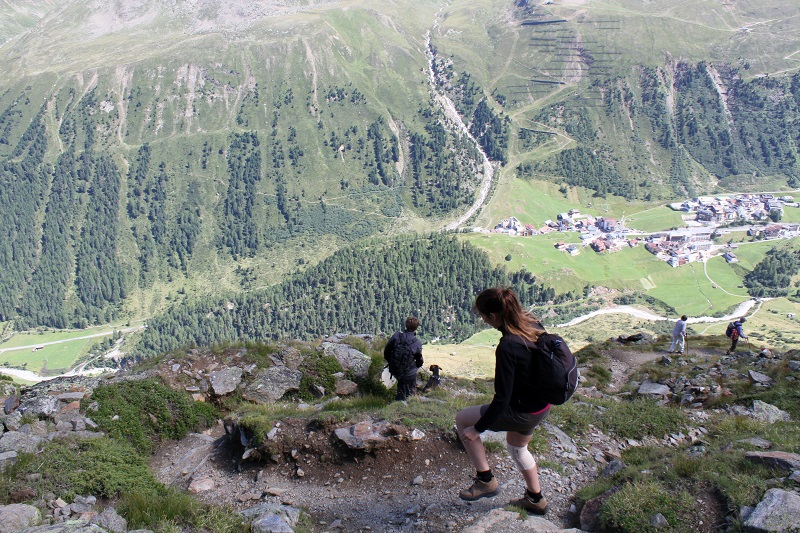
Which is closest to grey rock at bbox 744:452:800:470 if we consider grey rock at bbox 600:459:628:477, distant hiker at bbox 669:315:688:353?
grey rock at bbox 600:459:628:477

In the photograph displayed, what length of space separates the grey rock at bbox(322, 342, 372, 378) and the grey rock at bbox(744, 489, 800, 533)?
15.4 metres

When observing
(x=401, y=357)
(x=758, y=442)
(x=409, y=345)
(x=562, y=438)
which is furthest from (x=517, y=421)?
(x=401, y=357)

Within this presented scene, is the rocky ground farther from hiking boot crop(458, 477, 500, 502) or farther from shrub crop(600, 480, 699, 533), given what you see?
shrub crop(600, 480, 699, 533)

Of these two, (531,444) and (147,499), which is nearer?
(147,499)

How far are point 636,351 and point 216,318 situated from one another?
164256mm

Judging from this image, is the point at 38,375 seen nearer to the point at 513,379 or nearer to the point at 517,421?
the point at 517,421

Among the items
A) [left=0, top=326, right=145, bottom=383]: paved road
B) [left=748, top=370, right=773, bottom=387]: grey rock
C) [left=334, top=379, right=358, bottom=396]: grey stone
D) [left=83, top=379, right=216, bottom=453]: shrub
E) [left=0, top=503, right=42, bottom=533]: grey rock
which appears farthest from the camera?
[left=0, top=326, right=145, bottom=383]: paved road

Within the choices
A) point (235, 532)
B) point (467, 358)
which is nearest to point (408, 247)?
point (467, 358)

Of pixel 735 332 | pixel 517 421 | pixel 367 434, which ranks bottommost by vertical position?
pixel 735 332

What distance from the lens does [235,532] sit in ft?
29.8

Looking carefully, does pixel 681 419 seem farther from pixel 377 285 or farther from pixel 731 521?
pixel 377 285

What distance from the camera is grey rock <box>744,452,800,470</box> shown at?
9148 mm

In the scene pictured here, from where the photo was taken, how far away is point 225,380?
20.1 meters

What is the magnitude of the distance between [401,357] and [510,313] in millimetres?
8782
